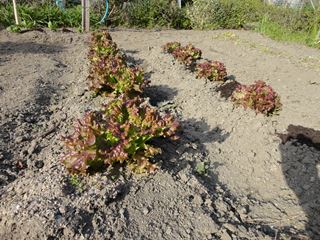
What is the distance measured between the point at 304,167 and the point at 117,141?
2.30 meters

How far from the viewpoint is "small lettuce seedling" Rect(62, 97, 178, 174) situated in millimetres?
3467

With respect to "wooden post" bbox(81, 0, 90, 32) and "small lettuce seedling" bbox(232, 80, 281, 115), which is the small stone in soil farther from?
"wooden post" bbox(81, 0, 90, 32)

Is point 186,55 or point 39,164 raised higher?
point 186,55

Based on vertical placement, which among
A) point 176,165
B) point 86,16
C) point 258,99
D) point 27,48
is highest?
point 258,99

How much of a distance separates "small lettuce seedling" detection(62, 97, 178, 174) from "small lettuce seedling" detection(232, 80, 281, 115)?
203cm

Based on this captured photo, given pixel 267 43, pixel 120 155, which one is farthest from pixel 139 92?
pixel 267 43

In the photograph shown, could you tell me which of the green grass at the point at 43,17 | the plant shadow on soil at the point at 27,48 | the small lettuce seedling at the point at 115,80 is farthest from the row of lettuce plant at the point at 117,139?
the green grass at the point at 43,17

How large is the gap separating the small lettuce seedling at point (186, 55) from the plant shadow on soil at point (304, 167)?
9.68ft

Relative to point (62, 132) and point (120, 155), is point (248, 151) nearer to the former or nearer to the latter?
point (120, 155)

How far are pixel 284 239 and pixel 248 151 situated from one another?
5.47ft

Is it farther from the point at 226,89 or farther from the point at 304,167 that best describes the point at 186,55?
the point at 304,167

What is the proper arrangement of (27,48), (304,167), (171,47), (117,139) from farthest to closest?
(27,48), (171,47), (304,167), (117,139)

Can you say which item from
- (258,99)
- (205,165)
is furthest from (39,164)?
(258,99)

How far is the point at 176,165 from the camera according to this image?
3.93 m
